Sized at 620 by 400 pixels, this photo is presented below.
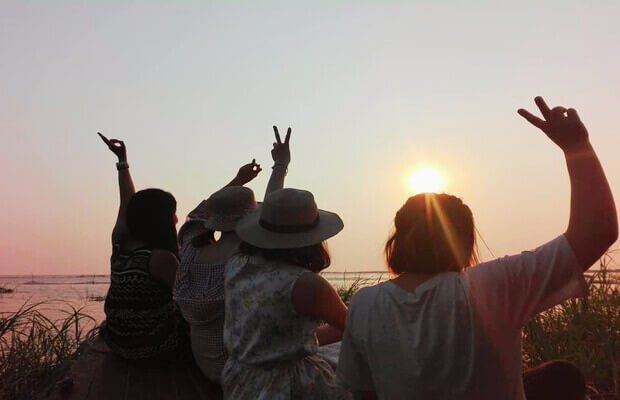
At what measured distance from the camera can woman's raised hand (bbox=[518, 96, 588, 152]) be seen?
175 centimetres

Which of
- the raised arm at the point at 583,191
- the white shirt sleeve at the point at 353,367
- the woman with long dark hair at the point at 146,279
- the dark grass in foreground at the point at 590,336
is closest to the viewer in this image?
the raised arm at the point at 583,191

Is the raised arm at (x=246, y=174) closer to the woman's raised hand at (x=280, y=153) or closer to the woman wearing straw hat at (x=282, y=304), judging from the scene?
the woman's raised hand at (x=280, y=153)

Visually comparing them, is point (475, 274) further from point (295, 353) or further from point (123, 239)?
point (123, 239)

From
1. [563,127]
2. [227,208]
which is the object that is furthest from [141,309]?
[563,127]

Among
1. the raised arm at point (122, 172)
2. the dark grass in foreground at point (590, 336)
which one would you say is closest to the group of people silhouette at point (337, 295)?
the raised arm at point (122, 172)

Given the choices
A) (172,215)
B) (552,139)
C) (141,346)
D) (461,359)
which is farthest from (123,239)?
(552,139)

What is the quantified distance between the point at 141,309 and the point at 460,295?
2.60 meters

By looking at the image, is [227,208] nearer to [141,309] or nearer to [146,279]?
[146,279]

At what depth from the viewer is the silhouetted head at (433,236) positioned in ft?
6.91

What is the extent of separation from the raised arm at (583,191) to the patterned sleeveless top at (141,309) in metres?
2.85

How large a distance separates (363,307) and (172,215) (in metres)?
2.27

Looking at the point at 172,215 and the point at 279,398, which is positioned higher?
the point at 172,215

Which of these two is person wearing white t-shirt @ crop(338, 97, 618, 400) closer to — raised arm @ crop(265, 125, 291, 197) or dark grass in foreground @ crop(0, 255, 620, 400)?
raised arm @ crop(265, 125, 291, 197)

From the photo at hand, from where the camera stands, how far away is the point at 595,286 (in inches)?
251
